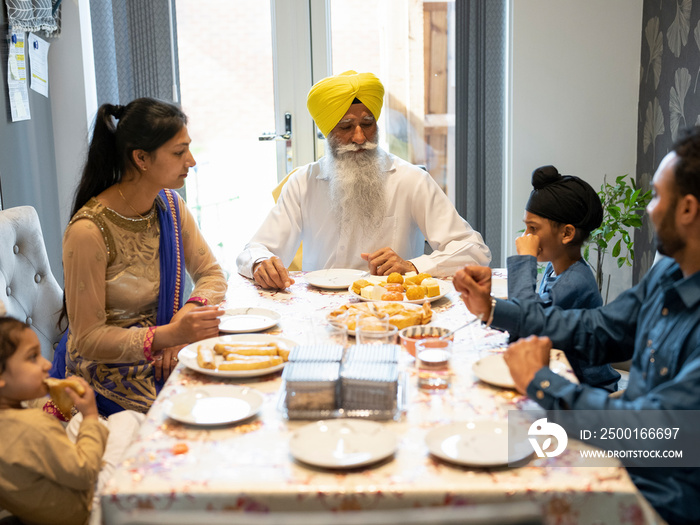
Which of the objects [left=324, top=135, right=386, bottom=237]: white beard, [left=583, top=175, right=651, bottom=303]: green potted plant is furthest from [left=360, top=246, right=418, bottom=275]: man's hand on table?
[left=583, top=175, right=651, bottom=303]: green potted plant

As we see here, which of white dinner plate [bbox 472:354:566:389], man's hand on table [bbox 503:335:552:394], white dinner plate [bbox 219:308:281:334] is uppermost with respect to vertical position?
man's hand on table [bbox 503:335:552:394]

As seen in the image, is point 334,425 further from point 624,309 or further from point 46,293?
point 46,293

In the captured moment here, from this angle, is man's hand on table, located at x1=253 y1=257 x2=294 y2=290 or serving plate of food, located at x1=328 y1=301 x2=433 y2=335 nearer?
serving plate of food, located at x1=328 y1=301 x2=433 y2=335

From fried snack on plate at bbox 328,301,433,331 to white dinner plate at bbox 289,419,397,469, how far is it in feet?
1.84

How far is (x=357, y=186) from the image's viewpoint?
3.14m

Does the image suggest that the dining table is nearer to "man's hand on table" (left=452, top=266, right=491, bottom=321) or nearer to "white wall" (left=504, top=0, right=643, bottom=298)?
"man's hand on table" (left=452, top=266, right=491, bottom=321)

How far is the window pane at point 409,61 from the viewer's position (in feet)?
14.4

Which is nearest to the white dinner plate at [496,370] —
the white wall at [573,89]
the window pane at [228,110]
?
the white wall at [573,89]

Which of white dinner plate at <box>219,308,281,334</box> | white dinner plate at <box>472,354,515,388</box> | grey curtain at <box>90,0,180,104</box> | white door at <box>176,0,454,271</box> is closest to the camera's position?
white dinner plate at <box>472,354,515,388</box>

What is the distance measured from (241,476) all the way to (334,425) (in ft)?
0.73

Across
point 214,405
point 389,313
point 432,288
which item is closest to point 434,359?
point 389,313

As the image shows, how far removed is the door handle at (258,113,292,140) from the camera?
4495 millimetres

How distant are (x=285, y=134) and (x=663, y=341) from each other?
10.9ft

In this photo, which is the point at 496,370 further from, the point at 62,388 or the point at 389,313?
the point at 62,388
